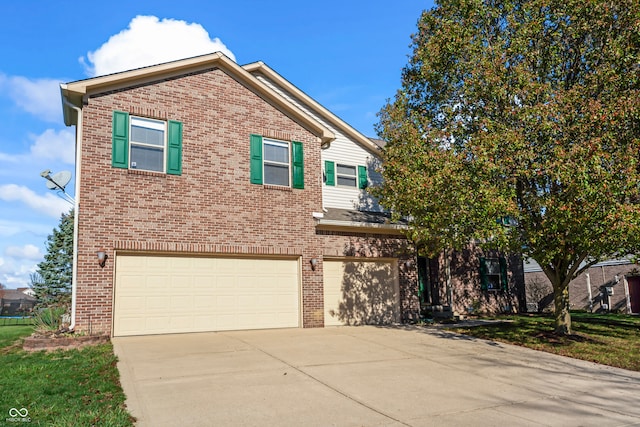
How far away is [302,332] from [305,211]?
3490mm

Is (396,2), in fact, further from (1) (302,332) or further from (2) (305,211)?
(1) (302,332)

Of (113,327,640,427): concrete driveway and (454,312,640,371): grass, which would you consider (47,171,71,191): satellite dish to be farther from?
(454,312,640,371): grass

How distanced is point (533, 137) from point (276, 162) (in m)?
6.88

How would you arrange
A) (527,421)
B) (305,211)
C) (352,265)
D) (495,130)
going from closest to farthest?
(527,421), (495,130), (305,211), (352,265)

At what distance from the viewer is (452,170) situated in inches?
436

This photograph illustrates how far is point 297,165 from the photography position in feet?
47.0

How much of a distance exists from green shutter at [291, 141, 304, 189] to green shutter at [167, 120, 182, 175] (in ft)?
10.9

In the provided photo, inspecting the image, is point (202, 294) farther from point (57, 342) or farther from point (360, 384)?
point (360, 384)

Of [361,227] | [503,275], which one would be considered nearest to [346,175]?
[361,227]

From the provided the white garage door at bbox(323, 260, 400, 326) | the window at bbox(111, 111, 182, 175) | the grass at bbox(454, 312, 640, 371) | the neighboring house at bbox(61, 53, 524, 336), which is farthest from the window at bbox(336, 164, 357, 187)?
the window at bbox(111, 111, 182, 175)

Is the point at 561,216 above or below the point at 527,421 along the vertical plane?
above

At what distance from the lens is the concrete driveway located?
582cm

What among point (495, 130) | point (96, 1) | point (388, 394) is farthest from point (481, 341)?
point (96, 1)

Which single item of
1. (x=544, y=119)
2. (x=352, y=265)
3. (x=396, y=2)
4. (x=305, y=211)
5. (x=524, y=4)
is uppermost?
(x=396, y=2)
